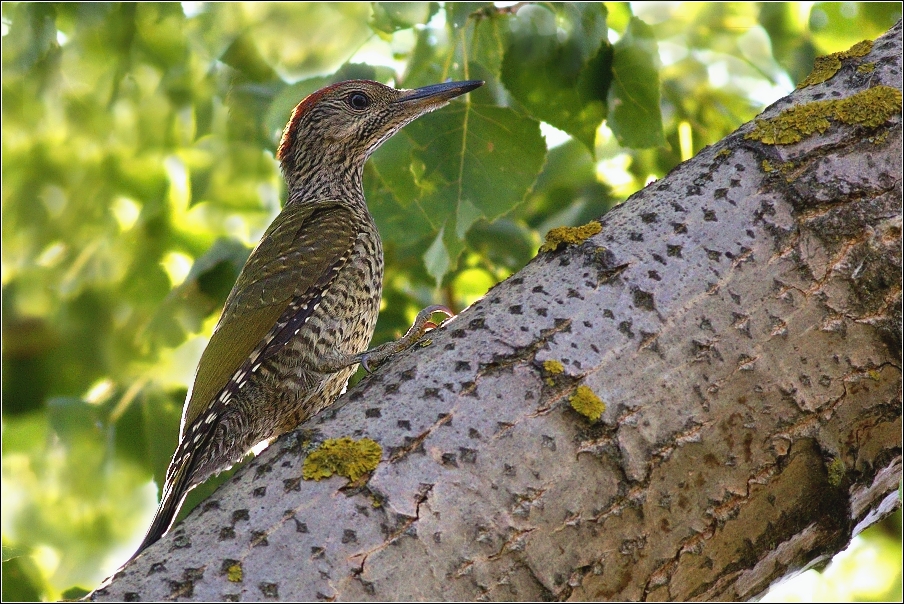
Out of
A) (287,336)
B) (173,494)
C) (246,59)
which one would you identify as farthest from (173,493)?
(246,59)

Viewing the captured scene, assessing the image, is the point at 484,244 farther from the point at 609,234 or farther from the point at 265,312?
the point at 609,234

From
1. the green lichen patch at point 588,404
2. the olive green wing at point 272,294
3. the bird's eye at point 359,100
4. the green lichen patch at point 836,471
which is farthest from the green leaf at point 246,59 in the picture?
the green lichen patch at point 836,471

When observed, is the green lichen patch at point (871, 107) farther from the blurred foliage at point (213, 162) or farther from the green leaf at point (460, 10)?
the green leaf at point (460, 10)

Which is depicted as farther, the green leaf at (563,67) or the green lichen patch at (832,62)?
the green leaf at (563,67)

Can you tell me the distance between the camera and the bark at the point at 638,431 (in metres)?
1.62

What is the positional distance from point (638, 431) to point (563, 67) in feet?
5.70

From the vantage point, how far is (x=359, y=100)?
168 inches

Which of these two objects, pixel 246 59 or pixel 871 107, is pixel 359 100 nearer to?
pixel 246 59

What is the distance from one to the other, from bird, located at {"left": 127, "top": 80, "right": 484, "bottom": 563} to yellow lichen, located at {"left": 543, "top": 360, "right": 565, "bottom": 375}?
2.74ft

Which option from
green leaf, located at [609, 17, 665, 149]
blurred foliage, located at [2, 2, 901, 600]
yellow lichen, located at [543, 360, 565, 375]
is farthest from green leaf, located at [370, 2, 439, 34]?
yellow lichen, located at [543, 360, 565, 375]

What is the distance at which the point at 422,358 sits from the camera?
1898mm

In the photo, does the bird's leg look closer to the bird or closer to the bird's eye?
the bird

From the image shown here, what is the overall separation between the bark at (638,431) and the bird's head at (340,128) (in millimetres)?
2357

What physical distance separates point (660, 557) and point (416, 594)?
444 millimetres
